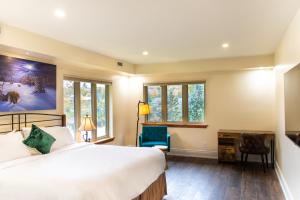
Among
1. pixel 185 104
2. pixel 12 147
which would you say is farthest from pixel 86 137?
pixel 185 104

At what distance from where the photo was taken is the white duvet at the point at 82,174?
204 cm

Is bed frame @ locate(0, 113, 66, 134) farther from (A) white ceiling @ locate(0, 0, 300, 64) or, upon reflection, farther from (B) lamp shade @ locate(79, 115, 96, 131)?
(A) white ceiling @ locate(0, 0, 300, 64)

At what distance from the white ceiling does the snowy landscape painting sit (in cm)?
61

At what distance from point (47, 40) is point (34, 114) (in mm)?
1197

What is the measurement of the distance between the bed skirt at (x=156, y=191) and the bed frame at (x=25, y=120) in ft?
6.82

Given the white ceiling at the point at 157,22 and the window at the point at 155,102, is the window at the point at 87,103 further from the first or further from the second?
the window at the point at 155,102

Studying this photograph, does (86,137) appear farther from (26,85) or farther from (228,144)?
(228,144)

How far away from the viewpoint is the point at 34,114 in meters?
3.88

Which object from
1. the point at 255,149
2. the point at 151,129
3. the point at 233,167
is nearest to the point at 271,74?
the point at 255,149

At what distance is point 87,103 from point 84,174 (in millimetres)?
3186

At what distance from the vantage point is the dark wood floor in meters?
3.63

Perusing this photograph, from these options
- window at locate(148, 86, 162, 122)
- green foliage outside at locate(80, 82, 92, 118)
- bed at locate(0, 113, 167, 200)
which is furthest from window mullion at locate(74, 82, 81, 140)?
window at locate(148, 86, 162, 122)

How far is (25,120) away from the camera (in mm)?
3740

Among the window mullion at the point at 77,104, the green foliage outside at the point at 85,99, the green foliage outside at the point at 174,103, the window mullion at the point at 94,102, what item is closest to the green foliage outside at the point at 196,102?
the green foliage outside at the point at 174,103
